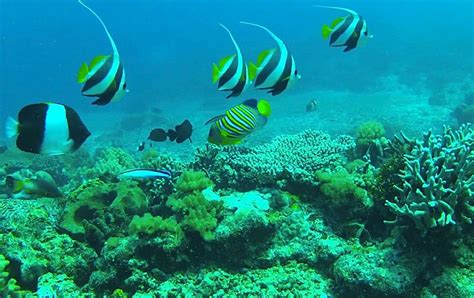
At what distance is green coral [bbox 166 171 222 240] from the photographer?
3.96 metres

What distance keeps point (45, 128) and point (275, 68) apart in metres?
2.15

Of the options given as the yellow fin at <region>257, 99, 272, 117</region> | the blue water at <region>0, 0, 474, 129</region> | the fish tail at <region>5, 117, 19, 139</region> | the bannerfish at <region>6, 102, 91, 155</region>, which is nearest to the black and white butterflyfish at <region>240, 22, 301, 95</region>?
the yellow fin at <region>257, 99, 272, 117</region>

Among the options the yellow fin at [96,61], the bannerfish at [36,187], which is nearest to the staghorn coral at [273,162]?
the bannerfish at [36,187]

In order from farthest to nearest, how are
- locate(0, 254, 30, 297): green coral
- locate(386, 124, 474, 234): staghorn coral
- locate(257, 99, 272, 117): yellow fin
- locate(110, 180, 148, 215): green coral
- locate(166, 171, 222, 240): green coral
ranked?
locate(110, 180, 148, 215): green coral → locate(257, 99, 272, 117): yellow fin → locate(166, 171, 222, 240): green coral → locate(0, 254, 30, 297): green coral → locate(386, 124, 474, 234): staghorn coral

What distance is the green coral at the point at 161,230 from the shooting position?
404cm

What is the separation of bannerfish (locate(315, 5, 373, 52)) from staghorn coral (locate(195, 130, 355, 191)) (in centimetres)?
174

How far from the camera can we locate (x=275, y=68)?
350 cm

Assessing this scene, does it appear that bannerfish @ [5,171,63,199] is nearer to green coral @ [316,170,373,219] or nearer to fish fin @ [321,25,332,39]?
green coral @ [316,170,373,219]

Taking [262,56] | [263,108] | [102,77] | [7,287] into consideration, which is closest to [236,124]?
[263,108]

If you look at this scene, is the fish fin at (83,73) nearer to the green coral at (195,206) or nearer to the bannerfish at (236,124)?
the bannerfish at (236,124)

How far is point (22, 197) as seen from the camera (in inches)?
227

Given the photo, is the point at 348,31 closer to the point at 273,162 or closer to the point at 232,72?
the point at 232,72

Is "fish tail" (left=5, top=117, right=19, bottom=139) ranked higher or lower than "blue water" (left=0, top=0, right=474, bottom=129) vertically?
higher

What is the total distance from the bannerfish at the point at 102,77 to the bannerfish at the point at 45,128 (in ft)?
1.50
